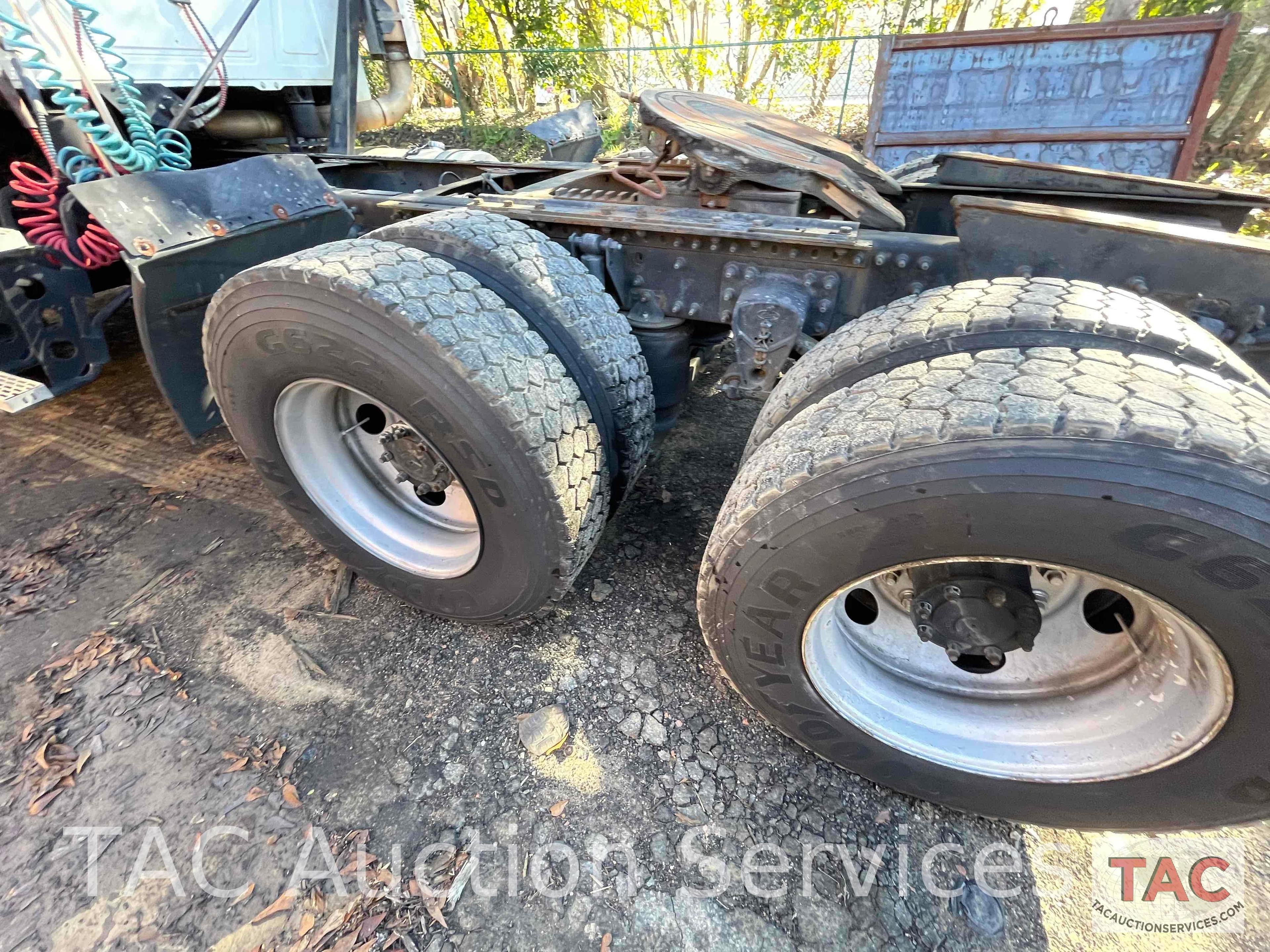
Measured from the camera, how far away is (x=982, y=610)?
1669mm

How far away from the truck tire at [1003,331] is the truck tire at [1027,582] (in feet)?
0.33

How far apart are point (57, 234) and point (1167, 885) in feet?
15.2

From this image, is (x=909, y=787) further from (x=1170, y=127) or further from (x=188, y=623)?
(x=1170, y=127)

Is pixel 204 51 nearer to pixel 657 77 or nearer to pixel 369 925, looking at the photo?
pixel 369 925

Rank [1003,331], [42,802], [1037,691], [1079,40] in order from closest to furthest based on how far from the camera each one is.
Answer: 1. [1003,331]
2. [1037,691]
3. [42,802]
4. [1079,40]

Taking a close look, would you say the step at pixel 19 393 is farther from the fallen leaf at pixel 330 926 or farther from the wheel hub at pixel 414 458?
the fallen leaf at pixel 330 926

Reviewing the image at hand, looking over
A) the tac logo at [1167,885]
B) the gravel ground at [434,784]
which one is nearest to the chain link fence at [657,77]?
the gravel ground at [434,784]

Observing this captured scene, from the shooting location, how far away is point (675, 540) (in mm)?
Answer: 2830

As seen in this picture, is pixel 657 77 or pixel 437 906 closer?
pixel 437 906

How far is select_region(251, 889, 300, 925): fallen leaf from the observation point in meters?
Answer: 1.70

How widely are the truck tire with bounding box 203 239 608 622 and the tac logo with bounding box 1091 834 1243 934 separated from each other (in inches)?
68.1

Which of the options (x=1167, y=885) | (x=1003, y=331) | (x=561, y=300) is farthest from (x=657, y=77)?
(x=1167, y=885)

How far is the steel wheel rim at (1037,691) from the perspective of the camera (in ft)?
5.06

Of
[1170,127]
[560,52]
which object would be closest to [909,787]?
[1170,127]
